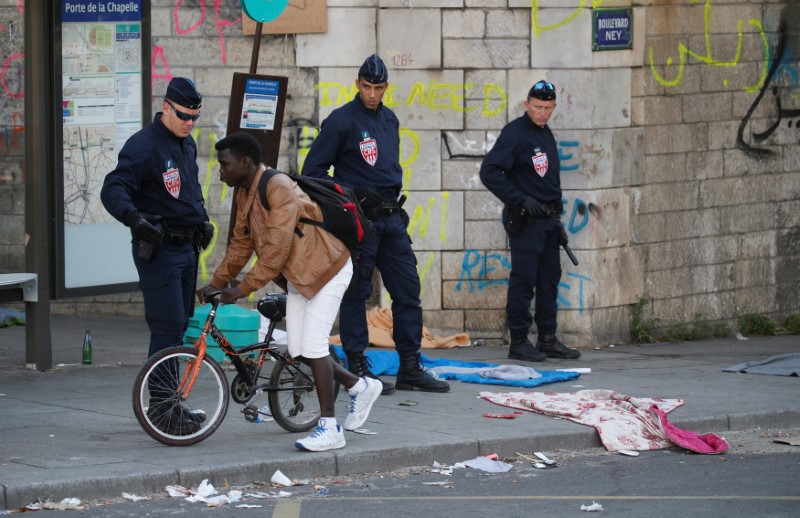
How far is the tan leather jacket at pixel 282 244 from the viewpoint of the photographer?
24.1 feet

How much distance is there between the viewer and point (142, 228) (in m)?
7.55

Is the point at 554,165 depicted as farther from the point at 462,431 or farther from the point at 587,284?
the point at 462,431

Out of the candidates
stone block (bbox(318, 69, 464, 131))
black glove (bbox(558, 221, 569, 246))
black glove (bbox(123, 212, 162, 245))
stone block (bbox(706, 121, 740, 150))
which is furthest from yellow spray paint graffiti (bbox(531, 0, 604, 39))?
black glove (bbox(123, 212, 162, 245))

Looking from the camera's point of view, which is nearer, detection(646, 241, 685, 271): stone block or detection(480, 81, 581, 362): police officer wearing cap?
detection(480, 81, 581, 362): police officer wearing cap

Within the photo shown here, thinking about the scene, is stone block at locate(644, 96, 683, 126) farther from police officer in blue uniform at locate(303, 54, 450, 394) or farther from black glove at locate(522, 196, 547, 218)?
police officer in blue uniform at locate(303, 54, 450, 394)

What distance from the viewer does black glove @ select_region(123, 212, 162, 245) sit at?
7547 mm

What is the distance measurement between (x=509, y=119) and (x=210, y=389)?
4906 mm

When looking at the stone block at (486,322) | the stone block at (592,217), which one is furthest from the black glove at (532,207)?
the stone block at (486,322)

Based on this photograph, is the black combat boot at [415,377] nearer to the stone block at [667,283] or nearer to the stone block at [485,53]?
the stone block at [485,53]

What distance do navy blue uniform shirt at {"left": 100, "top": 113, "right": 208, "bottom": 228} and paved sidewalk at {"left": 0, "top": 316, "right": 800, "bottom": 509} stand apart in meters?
1.31

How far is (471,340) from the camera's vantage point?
11.9m

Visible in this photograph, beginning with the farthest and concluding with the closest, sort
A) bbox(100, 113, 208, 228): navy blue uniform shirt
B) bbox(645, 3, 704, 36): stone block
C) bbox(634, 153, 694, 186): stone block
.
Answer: bbox(634, 153, 694, 186): stone block → bbox(645, 3, 704, 36): stone block → bbox(100, 113, 208, 228): navy blue uniform shirt

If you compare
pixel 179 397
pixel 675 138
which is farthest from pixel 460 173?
pixel 179 397

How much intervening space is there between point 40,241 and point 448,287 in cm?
359
